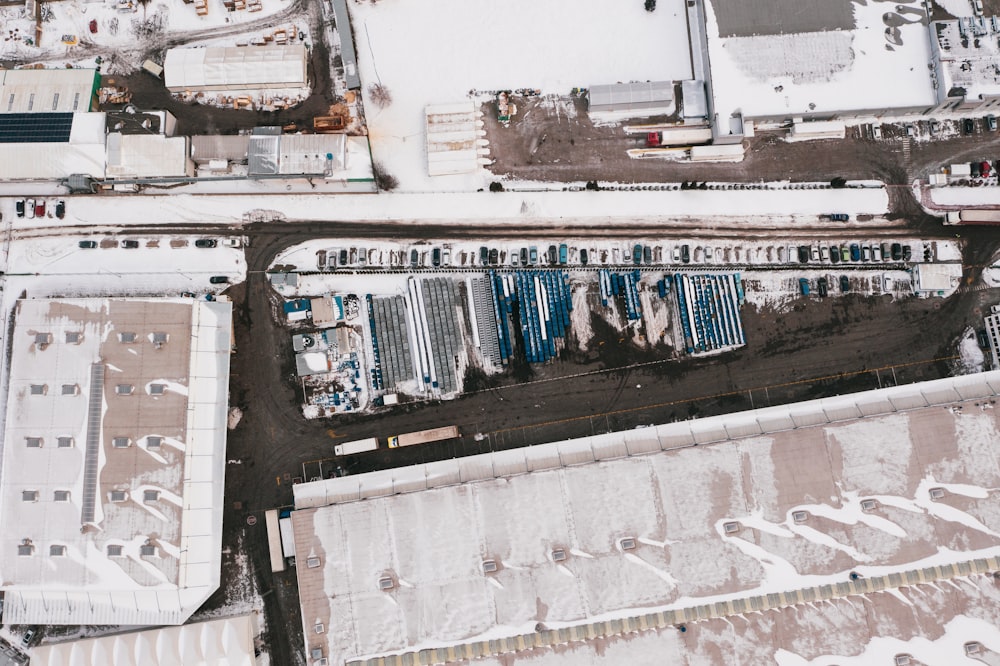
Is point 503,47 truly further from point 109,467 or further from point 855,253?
point 109,467

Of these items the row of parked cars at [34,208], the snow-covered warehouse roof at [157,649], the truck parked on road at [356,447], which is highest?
the row of parked cars at [34,208]

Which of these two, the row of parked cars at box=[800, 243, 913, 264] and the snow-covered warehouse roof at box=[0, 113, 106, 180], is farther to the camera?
the row of parked cars at box=[800, 243, 913, 264]

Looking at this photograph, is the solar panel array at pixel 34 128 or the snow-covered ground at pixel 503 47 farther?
the snow-covered ground at pixel 503 47

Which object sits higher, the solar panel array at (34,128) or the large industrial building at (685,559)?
the solar panel array at (34,128)

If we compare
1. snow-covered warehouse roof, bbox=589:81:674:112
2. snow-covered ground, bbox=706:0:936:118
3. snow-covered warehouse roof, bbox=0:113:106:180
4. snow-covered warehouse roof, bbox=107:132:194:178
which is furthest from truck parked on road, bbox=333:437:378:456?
snow-covered ground, bbox=706:0:936:118

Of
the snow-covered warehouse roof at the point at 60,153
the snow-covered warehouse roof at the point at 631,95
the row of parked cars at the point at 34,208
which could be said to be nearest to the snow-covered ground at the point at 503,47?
the snow-covered warehouse roof at the point at 631,95

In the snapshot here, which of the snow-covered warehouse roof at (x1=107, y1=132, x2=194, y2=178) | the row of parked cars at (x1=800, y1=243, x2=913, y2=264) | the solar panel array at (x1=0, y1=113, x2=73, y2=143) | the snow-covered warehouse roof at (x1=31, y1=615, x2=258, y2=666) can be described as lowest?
the snow-covered warehouse roof at (x1=31, y1=615, x2=258, y2=666)

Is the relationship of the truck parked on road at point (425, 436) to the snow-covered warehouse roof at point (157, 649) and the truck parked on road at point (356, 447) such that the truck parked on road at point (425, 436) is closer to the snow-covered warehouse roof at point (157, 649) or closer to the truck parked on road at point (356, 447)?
the truck parked on road at point (356, 447)

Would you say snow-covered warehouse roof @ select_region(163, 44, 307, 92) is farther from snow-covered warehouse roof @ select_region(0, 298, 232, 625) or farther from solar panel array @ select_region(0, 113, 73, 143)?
snow-covered warehouse roof @ select_region(0, 298, 232, 625)
